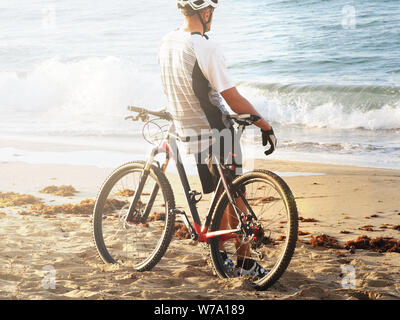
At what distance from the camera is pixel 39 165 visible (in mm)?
10414

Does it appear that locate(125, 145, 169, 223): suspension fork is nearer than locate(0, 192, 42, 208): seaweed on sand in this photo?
Yes

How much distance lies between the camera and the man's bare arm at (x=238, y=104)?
3.85 meters

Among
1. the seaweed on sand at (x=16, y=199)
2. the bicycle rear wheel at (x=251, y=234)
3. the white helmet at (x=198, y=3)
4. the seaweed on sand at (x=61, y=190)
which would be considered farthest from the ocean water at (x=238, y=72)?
the white helmet at (x=198, y=3)

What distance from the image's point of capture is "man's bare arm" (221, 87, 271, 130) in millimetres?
3854

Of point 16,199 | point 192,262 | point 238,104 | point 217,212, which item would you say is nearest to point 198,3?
point 238,104

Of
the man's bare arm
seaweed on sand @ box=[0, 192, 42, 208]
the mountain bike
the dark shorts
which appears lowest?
seaweed on sand @ box=[0, 192, 42, 208]

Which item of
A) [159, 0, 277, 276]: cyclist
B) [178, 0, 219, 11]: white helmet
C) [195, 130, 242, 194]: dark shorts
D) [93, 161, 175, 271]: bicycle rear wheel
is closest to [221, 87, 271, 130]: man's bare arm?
[159, 0, 277, 276]: cyclist

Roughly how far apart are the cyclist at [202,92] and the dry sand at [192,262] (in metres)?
0.47

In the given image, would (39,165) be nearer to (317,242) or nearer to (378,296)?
(317,242)

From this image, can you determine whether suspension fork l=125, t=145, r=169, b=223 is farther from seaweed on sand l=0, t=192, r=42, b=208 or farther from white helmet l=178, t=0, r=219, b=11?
seaweed on sand l=0, t=192, r=42, b=208

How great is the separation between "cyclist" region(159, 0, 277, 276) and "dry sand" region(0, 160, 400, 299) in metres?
0.47

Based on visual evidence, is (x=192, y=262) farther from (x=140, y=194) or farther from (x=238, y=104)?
(x=238, y=104)
